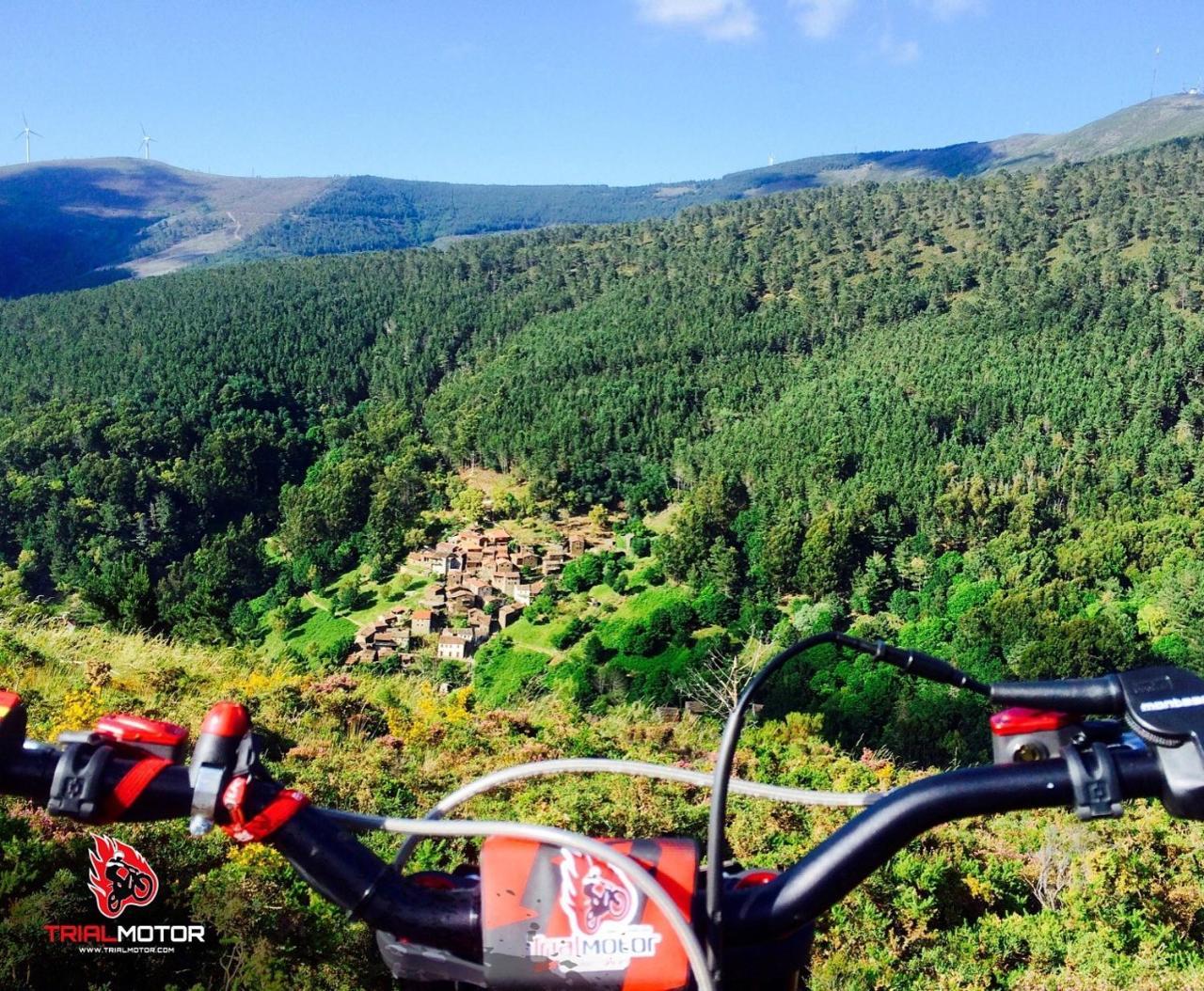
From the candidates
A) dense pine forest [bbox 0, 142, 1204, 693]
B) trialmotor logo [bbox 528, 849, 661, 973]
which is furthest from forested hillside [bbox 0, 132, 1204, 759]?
trialmotor logo [bbox 528, 849, 661, 973]

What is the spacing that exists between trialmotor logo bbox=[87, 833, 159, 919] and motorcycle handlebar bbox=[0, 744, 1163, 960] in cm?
226

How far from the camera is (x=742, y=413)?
8850 centimetres

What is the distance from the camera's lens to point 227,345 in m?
106

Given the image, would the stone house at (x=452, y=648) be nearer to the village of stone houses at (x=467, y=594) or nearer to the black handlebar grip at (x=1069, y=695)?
the village of stone houses at (x=467, y=594)

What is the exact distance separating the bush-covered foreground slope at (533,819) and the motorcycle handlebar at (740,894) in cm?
195

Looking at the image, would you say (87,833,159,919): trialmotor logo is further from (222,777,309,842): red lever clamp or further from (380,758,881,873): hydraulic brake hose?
(222,777,309,842): red lever clamp

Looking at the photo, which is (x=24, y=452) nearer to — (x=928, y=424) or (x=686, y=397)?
(x=686, y=397)

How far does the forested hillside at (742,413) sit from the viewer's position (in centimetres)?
5541

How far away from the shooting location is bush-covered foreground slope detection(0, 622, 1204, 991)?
11.0 feet

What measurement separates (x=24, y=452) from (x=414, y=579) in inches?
1744

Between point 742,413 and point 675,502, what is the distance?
17.6 m

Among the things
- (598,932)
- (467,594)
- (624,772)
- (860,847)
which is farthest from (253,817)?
(467,594)

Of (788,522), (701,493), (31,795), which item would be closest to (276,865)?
(31,795)

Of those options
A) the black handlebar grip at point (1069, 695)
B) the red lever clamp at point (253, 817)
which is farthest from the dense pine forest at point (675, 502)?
the black handlebar grip at point (1069, 695)
